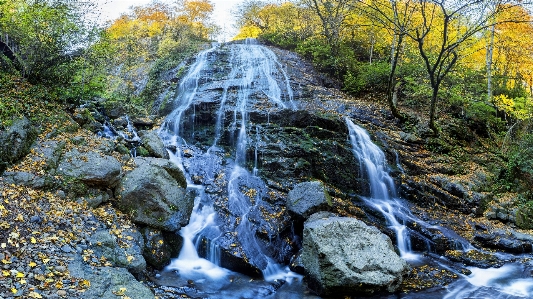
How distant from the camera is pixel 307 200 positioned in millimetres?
8391

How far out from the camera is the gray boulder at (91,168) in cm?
700

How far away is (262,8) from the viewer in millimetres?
24250

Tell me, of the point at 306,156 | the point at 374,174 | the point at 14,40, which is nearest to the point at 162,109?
the point at 14,40

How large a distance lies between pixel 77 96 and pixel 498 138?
17973 mm

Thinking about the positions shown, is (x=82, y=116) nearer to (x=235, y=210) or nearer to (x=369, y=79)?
(x=235, y=210)

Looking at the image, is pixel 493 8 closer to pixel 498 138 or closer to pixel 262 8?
pixel 498 138

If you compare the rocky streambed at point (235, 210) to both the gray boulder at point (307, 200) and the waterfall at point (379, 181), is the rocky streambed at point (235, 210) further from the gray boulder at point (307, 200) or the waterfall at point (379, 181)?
the waterfall at point (379, 181)

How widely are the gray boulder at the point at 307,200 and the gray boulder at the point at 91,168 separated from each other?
423 cm

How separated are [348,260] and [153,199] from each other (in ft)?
14.1

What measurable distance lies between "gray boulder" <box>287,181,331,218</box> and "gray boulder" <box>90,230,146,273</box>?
3.81m

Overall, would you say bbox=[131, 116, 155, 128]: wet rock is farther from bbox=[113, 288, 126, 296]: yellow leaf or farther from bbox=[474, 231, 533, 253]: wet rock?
bbox=[474, 231, 533, 253]: wet rock

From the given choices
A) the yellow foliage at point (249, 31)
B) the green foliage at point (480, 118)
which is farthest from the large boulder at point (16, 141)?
the yellow foliage at point (249, 31)

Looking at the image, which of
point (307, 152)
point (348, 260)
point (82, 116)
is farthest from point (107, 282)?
point (307, 152)

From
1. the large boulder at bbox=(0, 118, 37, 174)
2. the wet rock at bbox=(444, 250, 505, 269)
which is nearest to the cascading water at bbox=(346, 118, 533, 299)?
the wet rock at bbox=(444, 250, 505, 269)
